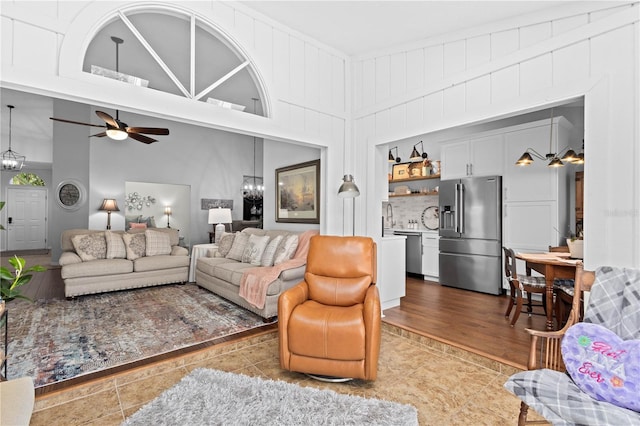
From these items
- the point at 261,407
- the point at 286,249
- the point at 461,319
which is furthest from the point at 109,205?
the point at 461,319

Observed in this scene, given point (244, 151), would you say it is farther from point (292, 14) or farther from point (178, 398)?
point (178, 398)

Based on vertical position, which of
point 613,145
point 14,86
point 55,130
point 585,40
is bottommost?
point 613,145

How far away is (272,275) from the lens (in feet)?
12.1

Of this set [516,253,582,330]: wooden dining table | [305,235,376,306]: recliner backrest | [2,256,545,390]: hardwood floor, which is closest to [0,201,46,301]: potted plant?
[2,256,545,390]: hardwood floor

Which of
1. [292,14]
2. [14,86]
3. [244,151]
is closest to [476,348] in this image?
[292,14]

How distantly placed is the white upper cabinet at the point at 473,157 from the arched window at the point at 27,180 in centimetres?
1131

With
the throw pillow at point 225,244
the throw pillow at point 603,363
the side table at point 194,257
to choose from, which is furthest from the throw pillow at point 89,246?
the throw pillow at point 603,363

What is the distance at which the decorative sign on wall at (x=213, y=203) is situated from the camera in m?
8.63

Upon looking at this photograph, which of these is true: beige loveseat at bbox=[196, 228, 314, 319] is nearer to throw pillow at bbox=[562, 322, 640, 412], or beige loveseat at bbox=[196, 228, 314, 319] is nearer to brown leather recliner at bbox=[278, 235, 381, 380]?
brown leather recliner at bbox=[278, 235, 381, 380]

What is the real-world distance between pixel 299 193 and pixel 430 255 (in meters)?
2.49

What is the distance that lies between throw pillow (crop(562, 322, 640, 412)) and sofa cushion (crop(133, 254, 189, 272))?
5.24m

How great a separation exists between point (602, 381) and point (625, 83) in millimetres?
1892

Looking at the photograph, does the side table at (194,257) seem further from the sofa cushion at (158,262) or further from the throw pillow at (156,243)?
the throw pillow at (156,243)

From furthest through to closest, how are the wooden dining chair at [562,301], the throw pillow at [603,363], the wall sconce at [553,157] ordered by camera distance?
1. the wall sconce at [553,157]
2. the wooden dining chair at [562,301]
3. the throw pillow at [603,363]
